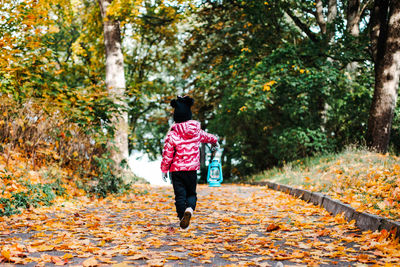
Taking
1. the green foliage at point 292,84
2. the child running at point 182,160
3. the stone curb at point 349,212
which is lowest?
the stone curb at point 349,212

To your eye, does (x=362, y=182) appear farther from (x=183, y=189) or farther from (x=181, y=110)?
(x=181, y=110)

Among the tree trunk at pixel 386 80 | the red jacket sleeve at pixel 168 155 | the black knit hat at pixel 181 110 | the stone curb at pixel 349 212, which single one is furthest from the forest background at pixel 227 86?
the stone curb at pixel 349 212

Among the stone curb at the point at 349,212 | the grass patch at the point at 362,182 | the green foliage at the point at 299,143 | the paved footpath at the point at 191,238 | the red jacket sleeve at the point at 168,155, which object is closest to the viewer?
the paved footpath at the point at 191,238

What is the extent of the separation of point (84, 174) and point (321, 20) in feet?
43.1

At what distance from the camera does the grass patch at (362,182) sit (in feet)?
19.3

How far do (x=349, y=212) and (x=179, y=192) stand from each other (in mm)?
2724

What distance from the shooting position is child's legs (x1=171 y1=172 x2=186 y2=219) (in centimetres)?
595

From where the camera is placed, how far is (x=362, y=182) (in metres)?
7.53

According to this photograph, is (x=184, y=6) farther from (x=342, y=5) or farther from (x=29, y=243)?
(x=29, y=243)

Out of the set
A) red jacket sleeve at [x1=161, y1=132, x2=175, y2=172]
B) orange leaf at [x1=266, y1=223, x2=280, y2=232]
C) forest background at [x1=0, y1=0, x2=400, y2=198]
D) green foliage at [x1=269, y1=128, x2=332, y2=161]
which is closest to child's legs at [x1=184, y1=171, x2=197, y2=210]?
red jacket sleeve at [x1=161, y1=132, x2=175, y2=172]

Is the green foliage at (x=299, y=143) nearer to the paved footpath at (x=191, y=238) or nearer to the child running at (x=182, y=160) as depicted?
the paved footpath at (x=191, y=238)

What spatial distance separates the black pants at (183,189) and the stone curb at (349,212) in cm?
249

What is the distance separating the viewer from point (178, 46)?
2697 cm

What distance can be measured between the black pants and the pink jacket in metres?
0.11
